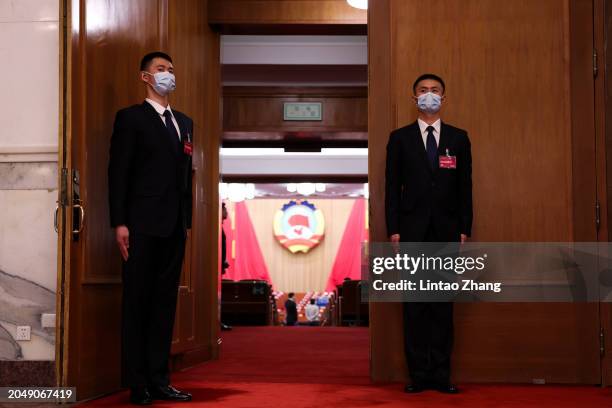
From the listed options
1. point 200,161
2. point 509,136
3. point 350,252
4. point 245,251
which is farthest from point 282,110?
point 245,251

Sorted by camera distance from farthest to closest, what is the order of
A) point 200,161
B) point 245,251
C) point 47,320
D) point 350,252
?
point 245,251, point 350,252, point 200,161, point 47,320

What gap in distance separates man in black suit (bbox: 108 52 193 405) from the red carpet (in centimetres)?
18

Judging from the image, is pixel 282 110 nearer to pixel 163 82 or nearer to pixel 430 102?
pixel 430 102

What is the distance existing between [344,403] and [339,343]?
11.5 ft

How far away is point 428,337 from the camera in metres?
3.70

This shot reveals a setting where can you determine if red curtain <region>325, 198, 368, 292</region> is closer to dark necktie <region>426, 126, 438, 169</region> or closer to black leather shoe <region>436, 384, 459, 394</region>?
dark necktie <region>426, 126, 438, 169</region>

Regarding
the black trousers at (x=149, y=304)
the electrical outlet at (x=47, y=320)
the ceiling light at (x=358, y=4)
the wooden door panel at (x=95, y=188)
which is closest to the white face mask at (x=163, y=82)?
the wooden door panel at (x=95, y=188)

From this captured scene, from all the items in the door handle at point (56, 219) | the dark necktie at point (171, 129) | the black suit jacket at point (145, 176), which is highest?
the dark necktie at point (171, 129)

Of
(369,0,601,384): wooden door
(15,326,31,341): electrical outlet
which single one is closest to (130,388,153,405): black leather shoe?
(15,326,31,341): electrical outlet

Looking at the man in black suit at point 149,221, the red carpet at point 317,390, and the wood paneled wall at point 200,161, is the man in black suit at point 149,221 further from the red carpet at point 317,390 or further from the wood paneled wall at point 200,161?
the wood paneled wall at point 200,161

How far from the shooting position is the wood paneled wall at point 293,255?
17.0 m

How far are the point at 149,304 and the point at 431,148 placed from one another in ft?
4.67

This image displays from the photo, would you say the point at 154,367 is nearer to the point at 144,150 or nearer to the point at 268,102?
the point at 144,150

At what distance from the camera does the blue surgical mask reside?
12.0ft
